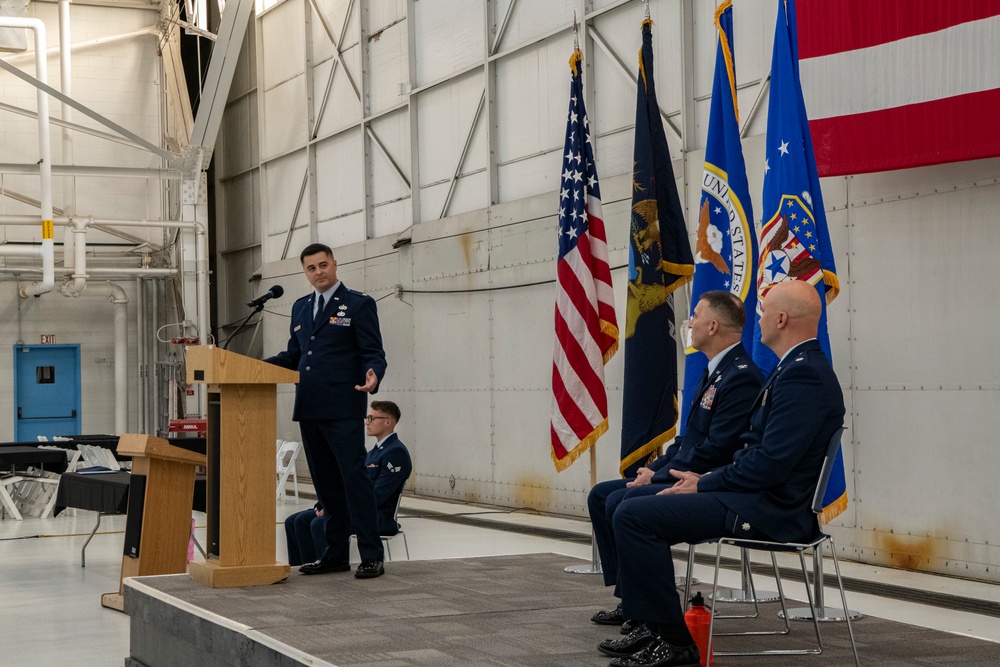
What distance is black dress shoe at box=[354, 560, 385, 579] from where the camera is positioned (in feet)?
17.2

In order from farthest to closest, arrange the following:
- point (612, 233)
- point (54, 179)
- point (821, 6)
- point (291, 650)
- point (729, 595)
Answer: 1. point (54, 179)
2. point (612, 233)
3. point (821, 6)
4. point (729, 595)
5. point (291, 650)

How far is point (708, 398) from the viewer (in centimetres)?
395

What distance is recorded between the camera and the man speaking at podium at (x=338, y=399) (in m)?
5.29

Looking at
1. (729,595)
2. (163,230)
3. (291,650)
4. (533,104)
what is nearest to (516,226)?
(533,104)

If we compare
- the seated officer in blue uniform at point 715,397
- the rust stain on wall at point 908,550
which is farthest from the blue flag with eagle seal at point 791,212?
the rust stain on wall at point 908,550

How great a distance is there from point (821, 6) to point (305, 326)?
3.84 meters

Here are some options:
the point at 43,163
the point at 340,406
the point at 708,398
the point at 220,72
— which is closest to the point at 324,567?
the point at 340,406

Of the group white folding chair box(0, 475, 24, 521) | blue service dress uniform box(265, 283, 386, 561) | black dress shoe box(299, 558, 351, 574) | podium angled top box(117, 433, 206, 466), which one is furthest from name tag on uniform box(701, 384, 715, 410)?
white folding chair box(0, 475, 24, 521)

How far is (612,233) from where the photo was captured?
9.82 metres

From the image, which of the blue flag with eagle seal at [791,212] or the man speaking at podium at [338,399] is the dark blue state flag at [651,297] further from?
the man speaking at podium at [338,399]

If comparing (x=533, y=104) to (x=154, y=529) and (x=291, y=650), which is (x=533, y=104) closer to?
(x=154, y=529)

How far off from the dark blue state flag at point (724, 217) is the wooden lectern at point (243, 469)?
2066mm

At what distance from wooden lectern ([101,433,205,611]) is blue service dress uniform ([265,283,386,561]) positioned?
1.02m

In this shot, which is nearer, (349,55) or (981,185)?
(981,185)
